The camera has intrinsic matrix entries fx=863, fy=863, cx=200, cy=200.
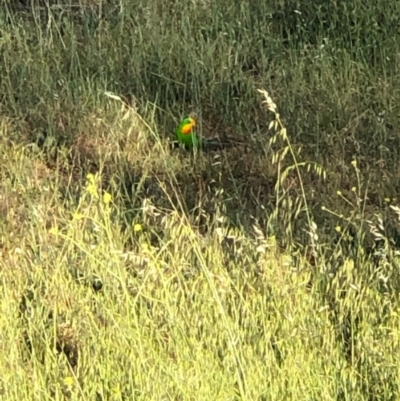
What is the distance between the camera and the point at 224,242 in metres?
3.27

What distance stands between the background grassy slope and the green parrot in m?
0.06

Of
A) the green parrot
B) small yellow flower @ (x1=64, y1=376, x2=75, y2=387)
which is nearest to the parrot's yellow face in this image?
the green parrot

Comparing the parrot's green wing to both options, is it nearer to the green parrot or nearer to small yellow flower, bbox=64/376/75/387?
the green parrot

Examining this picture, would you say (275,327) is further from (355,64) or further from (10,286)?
(355,64)

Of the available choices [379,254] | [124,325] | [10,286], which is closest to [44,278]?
[10,286]

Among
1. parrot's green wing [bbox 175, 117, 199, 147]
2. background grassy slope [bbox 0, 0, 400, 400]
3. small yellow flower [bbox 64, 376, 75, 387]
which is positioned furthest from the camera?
parrot's green wing [bbox 175, 117, 199, 147]

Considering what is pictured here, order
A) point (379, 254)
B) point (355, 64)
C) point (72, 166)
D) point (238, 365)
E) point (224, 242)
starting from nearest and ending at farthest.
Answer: point (238, 365) → point (379, 254) → point (224, 242) → point (72, 166) → point (355, 64)

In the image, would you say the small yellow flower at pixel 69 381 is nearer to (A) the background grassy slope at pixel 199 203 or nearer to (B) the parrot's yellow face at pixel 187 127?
(A) the background grassy slope at pixel 199 203

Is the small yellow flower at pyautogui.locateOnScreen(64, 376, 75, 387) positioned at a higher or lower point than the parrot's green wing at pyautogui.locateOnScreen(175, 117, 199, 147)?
lower

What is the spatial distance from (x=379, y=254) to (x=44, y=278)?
3.73 feet

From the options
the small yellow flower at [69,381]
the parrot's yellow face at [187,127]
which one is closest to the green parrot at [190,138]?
the parrot's yellow face at [187,127]

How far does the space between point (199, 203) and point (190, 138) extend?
534mm

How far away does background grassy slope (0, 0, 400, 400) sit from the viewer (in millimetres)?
2559

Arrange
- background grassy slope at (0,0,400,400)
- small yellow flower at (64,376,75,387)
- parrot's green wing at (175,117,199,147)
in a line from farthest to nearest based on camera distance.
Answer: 1. parrot's green wing at (175,117,199,147)
2. background grassy slope at (0,0,400,400)
3. small yellow flower at (64,376,75,387)
